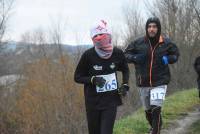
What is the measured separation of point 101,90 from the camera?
6.33m

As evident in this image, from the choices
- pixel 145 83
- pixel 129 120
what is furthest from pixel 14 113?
pixel 145 83

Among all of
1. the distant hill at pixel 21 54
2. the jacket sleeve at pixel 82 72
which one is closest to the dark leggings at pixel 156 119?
the jacket sleeve at pixel 82 72

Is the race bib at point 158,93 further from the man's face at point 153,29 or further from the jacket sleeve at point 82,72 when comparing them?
the jacket sleeve at point 82,72

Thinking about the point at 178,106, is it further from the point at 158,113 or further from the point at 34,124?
the point at 34,124

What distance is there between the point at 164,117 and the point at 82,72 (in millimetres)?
5426

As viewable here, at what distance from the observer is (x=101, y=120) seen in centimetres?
632

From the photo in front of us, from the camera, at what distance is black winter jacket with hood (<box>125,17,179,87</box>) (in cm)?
772

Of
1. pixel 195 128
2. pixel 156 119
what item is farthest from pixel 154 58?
pixel 195 128

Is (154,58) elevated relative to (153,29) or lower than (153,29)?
lower

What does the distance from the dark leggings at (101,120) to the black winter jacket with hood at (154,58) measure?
1.59 meters

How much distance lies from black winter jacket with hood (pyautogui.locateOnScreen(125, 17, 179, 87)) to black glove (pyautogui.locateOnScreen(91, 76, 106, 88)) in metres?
1.60

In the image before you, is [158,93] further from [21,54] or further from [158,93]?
[21,54]

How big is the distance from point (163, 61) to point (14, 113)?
22.5 m

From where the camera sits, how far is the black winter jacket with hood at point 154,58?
7.72 m
